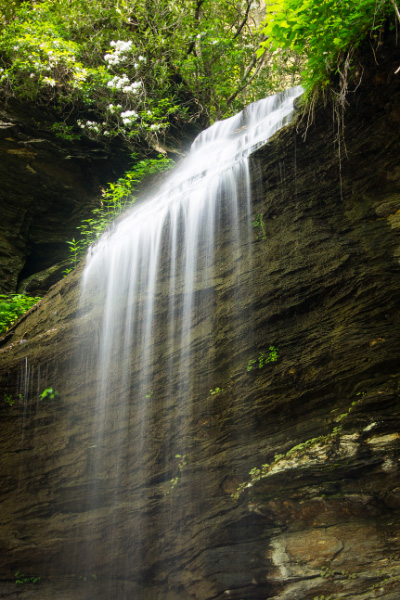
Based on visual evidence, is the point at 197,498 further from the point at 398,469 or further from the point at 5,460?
the point at 5,460

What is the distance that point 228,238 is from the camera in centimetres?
561

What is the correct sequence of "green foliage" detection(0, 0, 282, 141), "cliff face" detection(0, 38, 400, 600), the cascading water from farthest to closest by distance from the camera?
"green foliage" detection(0, 0, 282, 141)
the cascading water
"cliff face" detection(0, 38, 400, 600)

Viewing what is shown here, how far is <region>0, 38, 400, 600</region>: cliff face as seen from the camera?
3854mm

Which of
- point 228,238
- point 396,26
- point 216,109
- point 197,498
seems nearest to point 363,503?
point 197,498

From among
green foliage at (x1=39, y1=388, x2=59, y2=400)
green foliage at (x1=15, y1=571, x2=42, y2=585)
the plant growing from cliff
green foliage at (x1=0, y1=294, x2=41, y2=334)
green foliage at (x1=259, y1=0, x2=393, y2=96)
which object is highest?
green foliage at (x1=259, y1=0, x2=393, y2=96)

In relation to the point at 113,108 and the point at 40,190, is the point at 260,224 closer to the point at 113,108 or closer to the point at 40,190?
the point at 40,190

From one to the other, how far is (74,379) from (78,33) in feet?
32.3

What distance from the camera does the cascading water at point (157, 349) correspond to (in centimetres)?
502

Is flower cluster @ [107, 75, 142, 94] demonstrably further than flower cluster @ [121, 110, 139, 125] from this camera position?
Yes

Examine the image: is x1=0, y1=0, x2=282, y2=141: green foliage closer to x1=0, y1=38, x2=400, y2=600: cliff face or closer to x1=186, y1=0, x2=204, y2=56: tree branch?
x1=186, y1=0, x2=204, y2=56: tree branch

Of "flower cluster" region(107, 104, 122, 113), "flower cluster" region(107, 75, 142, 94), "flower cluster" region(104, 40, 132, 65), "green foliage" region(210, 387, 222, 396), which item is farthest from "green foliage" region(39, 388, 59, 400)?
"flower cluster" region(104, 40, 132, 65)

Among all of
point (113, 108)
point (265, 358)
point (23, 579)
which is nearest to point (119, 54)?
point (113, 108)

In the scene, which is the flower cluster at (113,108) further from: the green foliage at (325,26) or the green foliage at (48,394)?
the green foliage at (48,394)

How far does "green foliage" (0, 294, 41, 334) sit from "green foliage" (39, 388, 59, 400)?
2.36 metres
